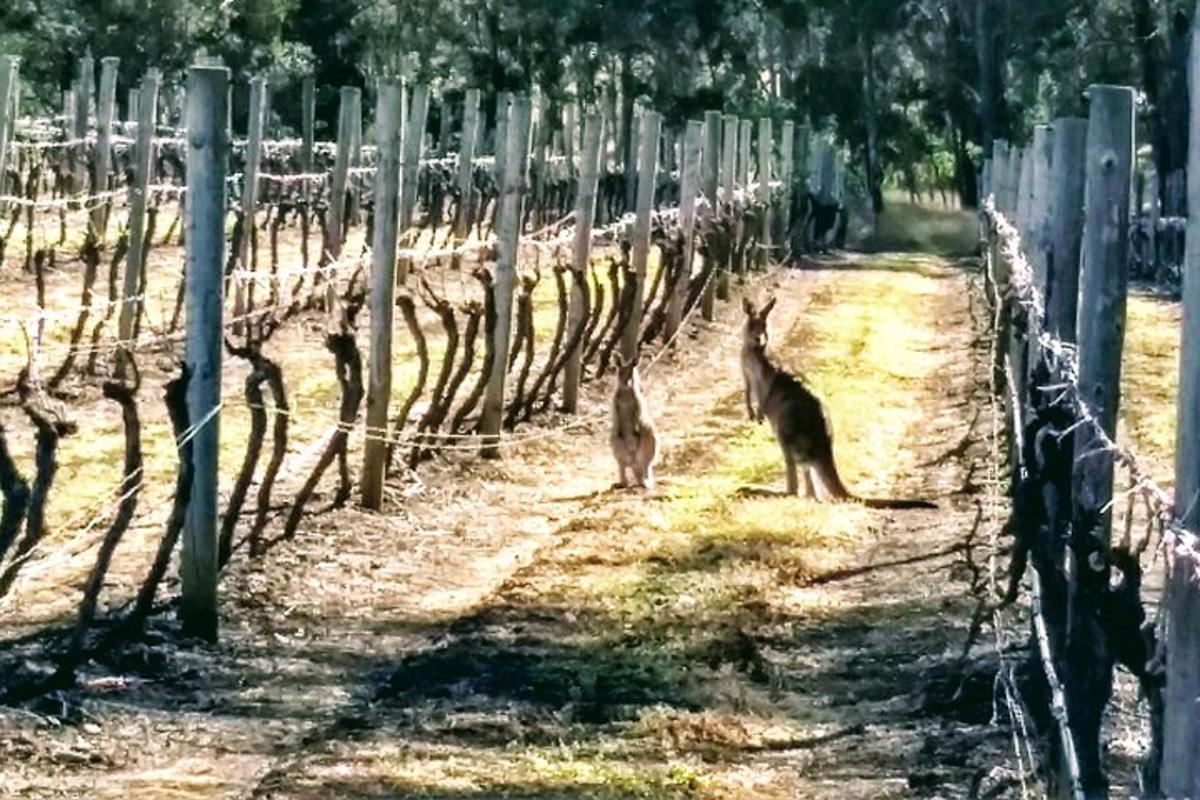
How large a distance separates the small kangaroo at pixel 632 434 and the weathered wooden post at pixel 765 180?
20360mm

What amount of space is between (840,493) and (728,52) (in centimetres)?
5438

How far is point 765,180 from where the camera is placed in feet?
114

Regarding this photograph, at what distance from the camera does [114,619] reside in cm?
1005

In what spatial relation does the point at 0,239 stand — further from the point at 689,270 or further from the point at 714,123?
the point at 714,123

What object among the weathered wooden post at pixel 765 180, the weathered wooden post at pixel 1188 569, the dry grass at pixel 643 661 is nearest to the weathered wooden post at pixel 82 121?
the weathered wooden post at pixel 765 180

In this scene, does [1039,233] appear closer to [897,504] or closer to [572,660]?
[897,504]

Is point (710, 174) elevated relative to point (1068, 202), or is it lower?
lower

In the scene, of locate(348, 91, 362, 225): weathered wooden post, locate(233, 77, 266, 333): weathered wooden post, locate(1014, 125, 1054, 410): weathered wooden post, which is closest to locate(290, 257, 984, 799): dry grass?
locate(1014, 125, 1054, 410): weathered wooden post

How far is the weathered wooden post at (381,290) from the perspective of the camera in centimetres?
1287

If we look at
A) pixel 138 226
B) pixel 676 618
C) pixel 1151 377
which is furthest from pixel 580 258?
pixel 1151 377

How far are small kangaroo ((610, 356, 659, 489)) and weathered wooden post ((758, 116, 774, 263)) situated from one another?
20.4m

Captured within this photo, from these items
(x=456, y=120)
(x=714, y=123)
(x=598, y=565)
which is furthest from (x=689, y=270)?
(x=456, y=120)

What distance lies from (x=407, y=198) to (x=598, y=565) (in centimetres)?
941

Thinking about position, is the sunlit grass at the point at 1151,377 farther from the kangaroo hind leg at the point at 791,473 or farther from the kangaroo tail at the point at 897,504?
the kangaroo hind leg at the point at 791,473
